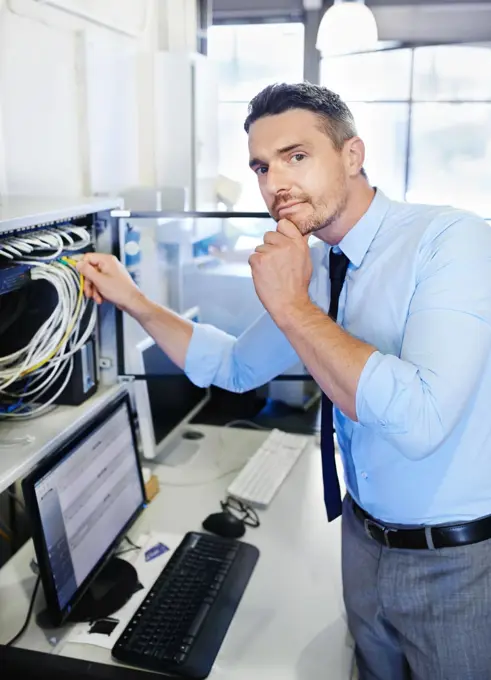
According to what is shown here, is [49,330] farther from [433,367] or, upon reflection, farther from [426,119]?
[426,119]

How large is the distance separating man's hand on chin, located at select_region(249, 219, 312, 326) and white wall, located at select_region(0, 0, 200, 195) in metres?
0.78

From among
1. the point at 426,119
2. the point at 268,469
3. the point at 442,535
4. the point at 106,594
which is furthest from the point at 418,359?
the point at 426,119

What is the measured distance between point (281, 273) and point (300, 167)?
186 mm

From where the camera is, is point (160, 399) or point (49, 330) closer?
point (49, 330)

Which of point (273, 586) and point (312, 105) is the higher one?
point (312, 105)

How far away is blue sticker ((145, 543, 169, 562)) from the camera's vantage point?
55.7 inches

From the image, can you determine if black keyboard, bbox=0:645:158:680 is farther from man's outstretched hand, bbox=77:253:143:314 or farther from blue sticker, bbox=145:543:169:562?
man's outstretched hand, bbox=77:253:143:314

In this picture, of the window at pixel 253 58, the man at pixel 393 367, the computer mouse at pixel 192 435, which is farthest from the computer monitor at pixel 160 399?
the window at pixel 253 58

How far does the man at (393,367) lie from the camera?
32.2 inches

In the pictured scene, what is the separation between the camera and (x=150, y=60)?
2.17 m

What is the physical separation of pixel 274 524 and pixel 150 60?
1.56 meters

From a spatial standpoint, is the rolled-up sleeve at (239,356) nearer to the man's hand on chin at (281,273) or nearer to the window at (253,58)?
the man's hand on chin at (281,273)

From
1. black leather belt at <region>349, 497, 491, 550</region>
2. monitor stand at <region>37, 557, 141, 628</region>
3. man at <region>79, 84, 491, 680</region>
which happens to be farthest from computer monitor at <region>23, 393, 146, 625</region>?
black leather belt at <region>349, 497, 491, 550</region>

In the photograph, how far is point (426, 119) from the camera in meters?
3.84
